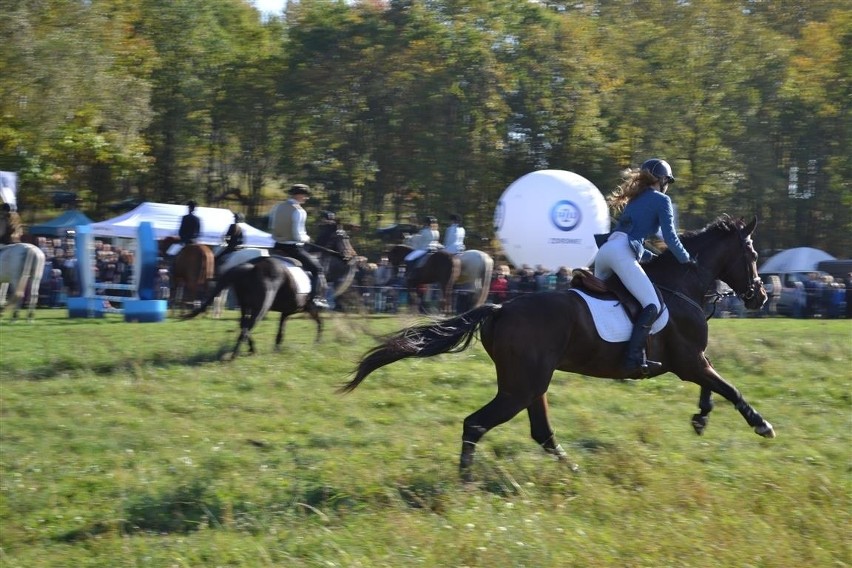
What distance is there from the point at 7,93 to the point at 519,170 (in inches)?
653

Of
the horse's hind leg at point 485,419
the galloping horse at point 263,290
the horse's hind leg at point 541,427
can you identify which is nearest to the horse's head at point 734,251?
the horse's hind leg at point 541,427

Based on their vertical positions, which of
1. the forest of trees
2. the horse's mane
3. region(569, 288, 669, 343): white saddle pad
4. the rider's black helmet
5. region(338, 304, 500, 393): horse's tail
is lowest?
region(338, 304, 500, 393): horse's tail

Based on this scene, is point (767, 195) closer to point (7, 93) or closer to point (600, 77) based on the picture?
point (600, 77)

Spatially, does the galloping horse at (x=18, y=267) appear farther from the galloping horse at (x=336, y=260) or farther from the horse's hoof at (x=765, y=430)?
the horse's hoof at (x=765, y=430)

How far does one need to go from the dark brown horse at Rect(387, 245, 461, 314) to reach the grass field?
878 centimetres

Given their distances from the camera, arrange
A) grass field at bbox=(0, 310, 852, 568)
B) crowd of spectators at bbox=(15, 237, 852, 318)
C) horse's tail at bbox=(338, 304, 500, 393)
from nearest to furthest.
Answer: grass field at bbox=(0, 310, 852, 568) < horse's tail at bbox=(338, 304, 500, 393) < crowd of spectators at bbox=(15, 237, 852, 318)

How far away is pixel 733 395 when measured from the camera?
31.9 ft

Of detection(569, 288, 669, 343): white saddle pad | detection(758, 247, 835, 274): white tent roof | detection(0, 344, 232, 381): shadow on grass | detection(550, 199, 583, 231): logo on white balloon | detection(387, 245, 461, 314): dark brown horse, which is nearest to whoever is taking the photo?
detection(569, 288, 669, 343): white saddle pad

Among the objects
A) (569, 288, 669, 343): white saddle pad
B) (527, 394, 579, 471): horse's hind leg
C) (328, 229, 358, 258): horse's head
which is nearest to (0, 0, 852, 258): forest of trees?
(328, 229, 358, 258): horse's head

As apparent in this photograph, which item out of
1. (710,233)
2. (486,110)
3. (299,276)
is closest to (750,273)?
(710,233)

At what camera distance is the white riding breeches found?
9609mm

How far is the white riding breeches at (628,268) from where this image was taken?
31.5ft

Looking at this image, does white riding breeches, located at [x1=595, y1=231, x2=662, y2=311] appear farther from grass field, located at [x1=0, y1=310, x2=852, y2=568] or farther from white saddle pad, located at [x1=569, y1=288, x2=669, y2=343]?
grass field, located at [x1=0, y1=310, x2=852, y2=568]

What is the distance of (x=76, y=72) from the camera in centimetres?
3139
